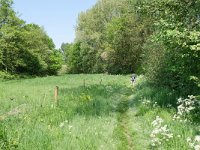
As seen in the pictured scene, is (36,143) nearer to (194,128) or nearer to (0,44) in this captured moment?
(194,128)

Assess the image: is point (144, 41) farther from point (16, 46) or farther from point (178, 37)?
point (178, 37)

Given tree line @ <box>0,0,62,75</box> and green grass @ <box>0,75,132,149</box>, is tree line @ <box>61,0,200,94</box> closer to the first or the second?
green grass @ <box>0,75,132,149</box>

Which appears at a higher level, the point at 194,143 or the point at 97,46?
the point at 97,46

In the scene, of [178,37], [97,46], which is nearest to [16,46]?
[97,46]

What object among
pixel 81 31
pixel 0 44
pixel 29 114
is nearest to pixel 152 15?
pixel 29 114

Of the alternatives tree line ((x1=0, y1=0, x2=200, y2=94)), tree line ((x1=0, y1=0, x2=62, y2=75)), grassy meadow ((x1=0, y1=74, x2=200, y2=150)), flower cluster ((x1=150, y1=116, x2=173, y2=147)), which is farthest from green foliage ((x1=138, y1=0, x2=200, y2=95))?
tree line ((x1=0, y1=0, x2=62, y2=75))

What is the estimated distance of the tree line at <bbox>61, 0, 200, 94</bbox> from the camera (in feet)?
→ 48.0

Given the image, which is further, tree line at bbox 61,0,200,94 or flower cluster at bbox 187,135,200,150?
tree line at bbox 61,0,200,94

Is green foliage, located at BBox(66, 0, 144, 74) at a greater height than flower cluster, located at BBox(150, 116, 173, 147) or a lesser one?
greater

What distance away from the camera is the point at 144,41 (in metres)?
55.5

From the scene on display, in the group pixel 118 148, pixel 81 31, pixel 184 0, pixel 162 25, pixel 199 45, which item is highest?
pixel 81 31

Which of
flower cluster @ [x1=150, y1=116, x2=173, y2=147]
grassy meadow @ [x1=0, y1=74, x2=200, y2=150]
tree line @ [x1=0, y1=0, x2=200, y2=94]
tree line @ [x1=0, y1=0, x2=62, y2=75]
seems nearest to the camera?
grassy meadow @ [x1=0, y1=74, x2=200, y2=150]

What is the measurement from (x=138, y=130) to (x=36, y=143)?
4785 mm

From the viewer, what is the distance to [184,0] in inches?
643
